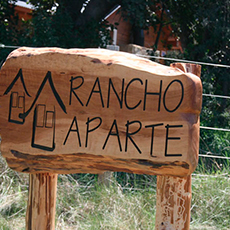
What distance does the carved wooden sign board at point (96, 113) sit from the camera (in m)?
1.53

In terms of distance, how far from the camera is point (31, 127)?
5.67 feet

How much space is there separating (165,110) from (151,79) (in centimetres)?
15

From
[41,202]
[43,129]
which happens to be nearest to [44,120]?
[43,129]

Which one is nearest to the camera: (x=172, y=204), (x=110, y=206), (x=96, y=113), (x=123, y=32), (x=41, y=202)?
(x=96, y=113)

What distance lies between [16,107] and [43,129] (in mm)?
185

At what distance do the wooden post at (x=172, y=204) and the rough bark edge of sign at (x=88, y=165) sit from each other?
223 millimetres

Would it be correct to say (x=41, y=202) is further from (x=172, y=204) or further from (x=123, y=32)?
(x=123, y=32)

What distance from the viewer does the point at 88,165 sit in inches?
66.4

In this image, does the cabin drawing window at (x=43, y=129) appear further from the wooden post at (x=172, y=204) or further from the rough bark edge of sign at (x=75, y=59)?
the wooden post at (x=172, y=204)

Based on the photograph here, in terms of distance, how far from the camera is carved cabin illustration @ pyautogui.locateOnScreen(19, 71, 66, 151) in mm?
1691

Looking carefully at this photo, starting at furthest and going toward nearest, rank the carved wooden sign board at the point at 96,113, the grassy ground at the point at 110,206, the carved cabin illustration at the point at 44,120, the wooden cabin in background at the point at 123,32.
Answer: the wooden cabin in background at the point at 123,32
the grassy ground at the point at 110,206
the carved cabin illustration at the point at 44,120
the carved wooden sign board at the point at 96,113

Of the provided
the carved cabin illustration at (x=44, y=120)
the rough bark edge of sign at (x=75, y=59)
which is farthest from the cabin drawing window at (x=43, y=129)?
the rough bark edge of sign at (x=75, y=59)

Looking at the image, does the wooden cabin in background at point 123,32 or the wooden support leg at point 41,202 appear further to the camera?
the wooden cabin in background at point 123,32

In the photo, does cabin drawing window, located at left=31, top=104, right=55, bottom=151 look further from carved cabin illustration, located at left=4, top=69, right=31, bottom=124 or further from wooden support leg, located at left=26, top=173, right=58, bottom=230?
wooden support leg, located at left=26, top=173, right=58, bottom=230
